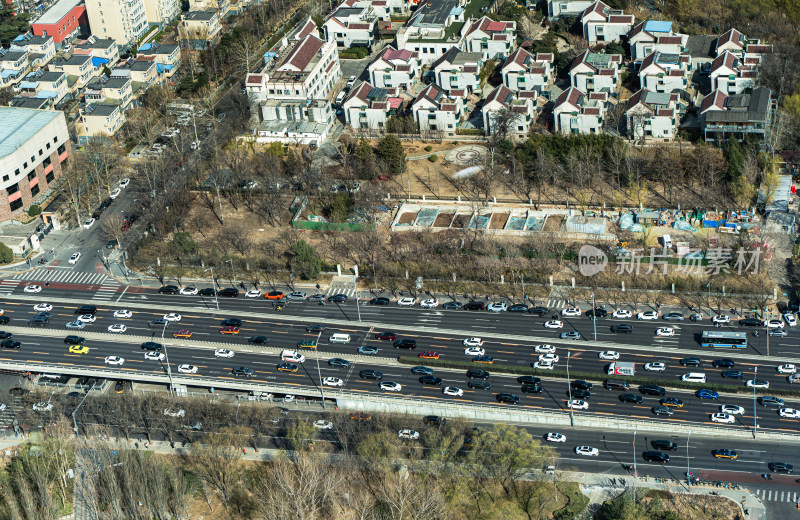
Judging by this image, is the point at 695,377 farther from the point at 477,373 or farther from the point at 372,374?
the point at 372,374

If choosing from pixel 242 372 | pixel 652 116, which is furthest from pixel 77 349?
pixel 652 116

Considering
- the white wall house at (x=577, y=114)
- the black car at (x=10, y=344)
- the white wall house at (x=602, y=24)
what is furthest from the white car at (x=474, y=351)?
the white wall house at (x=602, y=24)

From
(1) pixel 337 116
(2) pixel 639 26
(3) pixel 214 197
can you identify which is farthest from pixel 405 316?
(2) pixel 639 26

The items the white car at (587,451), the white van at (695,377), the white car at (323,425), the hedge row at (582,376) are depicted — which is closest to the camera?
the white car at (587,451)

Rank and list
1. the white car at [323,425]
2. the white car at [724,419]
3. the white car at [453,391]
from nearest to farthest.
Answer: the white car at [724,419]
the white car at [323,425]
the white car at [453,391]

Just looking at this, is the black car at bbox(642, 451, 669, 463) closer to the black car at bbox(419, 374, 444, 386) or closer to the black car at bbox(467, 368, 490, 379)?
the black car at bbox(467, 368, 490, 379)

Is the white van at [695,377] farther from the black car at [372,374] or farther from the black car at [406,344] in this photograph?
the black car at [372,374]
